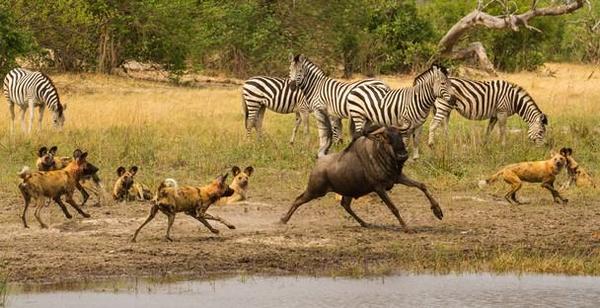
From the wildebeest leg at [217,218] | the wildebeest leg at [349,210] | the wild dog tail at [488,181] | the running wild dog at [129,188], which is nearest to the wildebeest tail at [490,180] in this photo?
the wild dog tail at [488,181]

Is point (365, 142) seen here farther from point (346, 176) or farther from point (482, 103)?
point (482, 103)

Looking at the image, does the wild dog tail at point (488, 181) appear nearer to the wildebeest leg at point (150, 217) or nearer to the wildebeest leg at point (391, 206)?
the wildebeest leg at point (391, 206)

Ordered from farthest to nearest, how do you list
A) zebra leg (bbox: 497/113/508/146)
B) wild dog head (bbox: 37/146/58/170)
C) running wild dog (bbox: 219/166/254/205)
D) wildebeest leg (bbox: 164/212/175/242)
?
zebra leg (bbox: 497/113/508/146) → running wild dog (bbox: 219/166/254/205) → wild dog head (bbox: 37/146/58/170) → wildebeest leg (bbox: 164/212/175/242)

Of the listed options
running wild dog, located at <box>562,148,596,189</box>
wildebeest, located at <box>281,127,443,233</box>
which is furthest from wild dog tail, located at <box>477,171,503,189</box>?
wildebeest, located at <box>281,127,443,233</box>

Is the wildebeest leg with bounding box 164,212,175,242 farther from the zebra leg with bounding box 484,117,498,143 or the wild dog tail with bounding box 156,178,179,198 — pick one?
the zebra leg with bounding box 484,117,498,143

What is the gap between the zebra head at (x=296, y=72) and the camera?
18859mm

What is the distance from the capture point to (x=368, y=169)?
12148 mm

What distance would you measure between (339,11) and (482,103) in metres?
16.1

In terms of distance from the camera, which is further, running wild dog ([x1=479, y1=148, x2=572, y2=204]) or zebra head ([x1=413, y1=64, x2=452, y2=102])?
zebra head ([x1=413, y1=64, x2=452, y2=102])

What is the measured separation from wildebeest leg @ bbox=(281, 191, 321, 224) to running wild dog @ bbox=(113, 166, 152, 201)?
6.37ft

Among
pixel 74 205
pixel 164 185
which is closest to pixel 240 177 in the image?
pixel 74 205

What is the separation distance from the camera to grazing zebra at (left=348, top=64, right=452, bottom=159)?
1739cm

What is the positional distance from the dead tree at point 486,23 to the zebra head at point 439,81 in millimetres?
10394

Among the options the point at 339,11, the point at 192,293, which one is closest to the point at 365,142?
the point at 192,293
